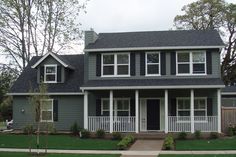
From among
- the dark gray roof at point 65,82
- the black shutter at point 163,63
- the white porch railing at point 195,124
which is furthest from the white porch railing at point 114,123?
the black shutter at point 163,63

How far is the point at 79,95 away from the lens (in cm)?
3269

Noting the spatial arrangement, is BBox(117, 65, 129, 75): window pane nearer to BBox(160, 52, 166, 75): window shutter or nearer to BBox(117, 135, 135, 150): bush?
BBox(160, 52, 166, 75): window shutter

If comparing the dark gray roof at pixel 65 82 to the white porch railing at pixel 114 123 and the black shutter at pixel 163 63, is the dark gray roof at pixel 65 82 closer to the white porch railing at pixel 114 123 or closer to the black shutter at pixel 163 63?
the white porch railing at pixel 114 123

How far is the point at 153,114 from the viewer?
31.6m

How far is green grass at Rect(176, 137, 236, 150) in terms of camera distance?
78.7 feet

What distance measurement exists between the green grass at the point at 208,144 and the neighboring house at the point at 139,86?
2.31 metres

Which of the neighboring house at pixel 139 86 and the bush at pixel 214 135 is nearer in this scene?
the bush at pixel 214 135

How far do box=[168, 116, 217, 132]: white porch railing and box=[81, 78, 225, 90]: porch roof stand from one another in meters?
2.19

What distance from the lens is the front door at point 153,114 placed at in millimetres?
31531

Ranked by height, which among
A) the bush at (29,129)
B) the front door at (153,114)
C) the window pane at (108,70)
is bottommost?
the bush at (29,129)

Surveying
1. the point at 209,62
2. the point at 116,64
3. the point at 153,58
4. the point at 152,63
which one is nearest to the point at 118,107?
the point at 116,64

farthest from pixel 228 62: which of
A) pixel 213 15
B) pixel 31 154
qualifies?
pixel 31 154

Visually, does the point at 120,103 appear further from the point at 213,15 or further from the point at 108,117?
the point at 213,15

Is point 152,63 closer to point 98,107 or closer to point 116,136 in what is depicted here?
point 98,107
